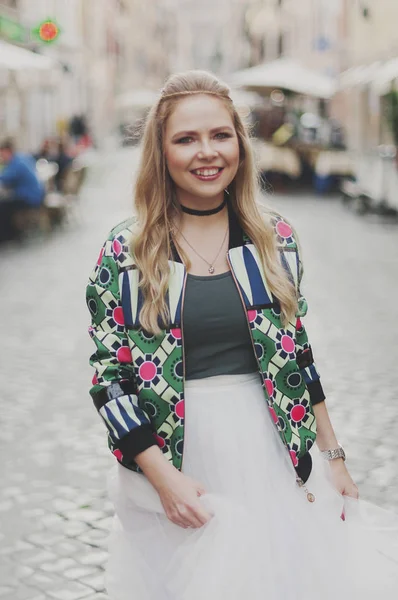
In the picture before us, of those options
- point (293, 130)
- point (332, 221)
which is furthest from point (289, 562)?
point (293, 130)

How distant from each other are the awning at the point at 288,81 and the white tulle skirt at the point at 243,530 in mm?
21887

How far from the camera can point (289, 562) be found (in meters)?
2.18

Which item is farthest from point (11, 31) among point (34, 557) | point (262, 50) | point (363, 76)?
point (262, 50)

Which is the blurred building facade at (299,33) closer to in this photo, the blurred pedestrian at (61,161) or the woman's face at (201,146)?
the blurred pedestrian at (61,161)

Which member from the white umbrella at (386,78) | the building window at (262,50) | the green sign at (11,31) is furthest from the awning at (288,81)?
the building window at (262,50)

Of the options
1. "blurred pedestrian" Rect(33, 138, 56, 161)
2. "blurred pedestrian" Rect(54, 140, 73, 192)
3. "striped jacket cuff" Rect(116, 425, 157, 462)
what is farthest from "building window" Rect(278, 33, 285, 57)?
"striped jacket cuff" Rect(116, 425, 157, 462)

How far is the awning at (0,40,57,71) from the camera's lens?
43.0ft

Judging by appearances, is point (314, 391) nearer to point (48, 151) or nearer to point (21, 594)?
point (21, 594)

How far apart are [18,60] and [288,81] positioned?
1160cm

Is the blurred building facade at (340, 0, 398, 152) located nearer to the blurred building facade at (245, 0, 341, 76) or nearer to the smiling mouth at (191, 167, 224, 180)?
the blurred building facade at (245, 0, 341, 76)

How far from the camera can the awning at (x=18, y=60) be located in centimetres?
1311

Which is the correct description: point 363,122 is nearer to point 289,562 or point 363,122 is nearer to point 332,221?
point 332,221

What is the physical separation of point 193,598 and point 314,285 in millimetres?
8023

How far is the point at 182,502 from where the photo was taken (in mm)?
2115
